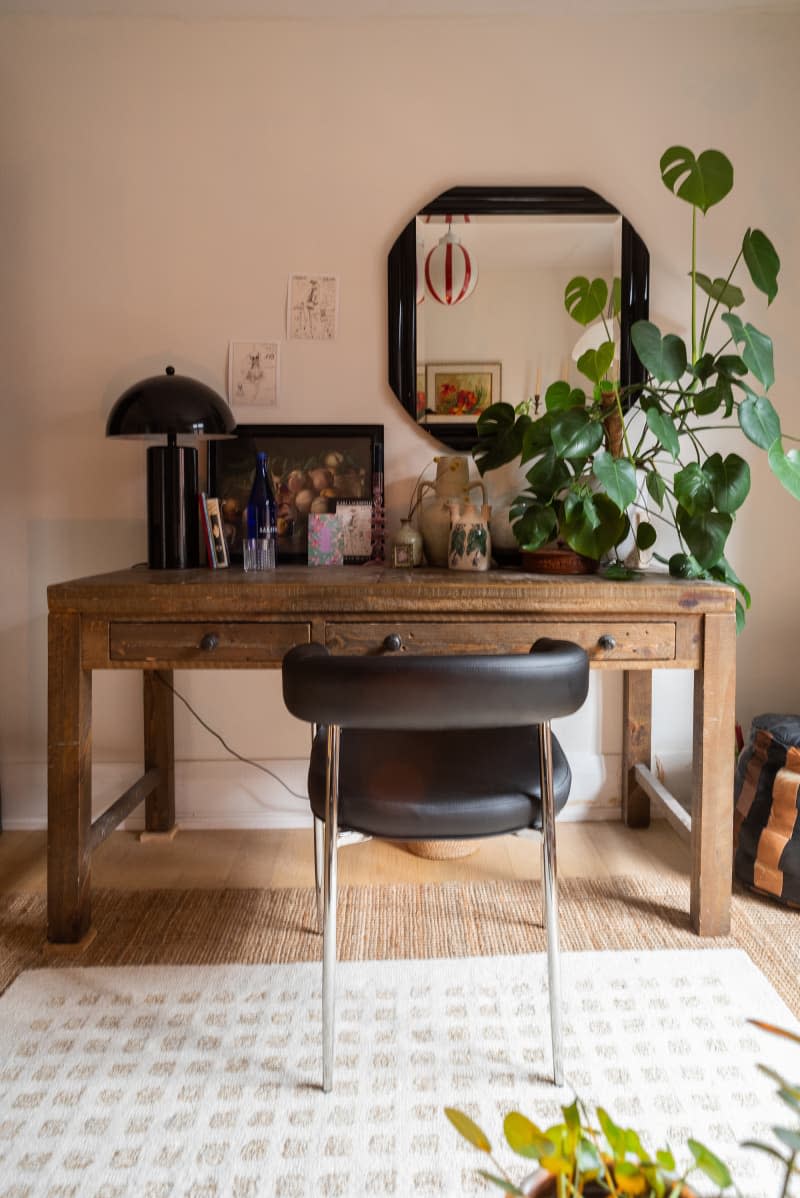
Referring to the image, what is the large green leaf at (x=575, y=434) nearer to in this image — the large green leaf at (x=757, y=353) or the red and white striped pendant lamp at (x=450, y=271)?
the large green leaf at (x=757, y=353)

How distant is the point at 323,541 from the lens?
2.35 metres

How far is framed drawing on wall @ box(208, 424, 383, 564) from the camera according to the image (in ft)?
7.95

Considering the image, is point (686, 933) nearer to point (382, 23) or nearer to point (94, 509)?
point (94, 509)

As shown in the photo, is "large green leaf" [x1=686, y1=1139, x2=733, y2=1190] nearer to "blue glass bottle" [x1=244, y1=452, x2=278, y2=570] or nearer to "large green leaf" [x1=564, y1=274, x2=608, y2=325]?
"blue glass bottle" [x1=244, y1=452, x2=278, y2=570]

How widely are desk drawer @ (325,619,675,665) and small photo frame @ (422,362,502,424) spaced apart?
31.8 inches

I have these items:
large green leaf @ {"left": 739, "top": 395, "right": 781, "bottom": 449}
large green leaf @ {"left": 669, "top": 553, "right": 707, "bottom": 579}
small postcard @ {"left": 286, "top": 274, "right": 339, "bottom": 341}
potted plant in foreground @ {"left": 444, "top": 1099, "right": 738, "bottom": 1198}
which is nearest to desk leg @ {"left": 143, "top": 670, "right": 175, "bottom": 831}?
small postcard @ {"left": 286, "top": 274, "right": 339, "bottom": 341}

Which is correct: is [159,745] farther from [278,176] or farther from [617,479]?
[278,176]

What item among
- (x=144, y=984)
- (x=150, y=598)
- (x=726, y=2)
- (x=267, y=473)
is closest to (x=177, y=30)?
(x=267, y=473)

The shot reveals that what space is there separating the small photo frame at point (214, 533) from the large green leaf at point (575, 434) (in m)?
0.88

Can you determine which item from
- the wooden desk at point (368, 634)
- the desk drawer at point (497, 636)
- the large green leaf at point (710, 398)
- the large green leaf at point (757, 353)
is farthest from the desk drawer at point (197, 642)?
the large green leaf at point (757, 353)

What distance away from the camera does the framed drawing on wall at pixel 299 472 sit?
7.95 feet

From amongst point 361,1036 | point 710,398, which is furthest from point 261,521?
point 361,1036

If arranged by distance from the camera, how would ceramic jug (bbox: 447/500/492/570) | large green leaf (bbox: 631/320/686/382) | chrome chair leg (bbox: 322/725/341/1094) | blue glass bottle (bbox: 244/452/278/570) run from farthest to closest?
1. blue glass bottle (bbox: 244/452/278/570)
2. ceramic jug (bbox: 447/500/492/570)
3. large green leaf (bbox: 631/320/686/382)
4. chrome chair leg (bbox: 322/725/341/1094)

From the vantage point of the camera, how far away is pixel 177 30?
2355 mm
